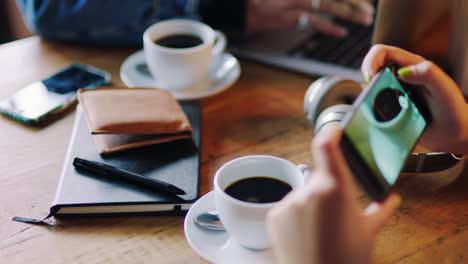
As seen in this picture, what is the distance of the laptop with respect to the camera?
0.79m

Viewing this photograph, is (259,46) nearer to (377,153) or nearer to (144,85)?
(144,85)

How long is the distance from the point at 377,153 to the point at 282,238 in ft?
0.51

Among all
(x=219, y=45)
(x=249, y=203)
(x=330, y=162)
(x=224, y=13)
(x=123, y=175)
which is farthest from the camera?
(x=224, y=13)

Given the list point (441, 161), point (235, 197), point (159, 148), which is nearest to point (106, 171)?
point (159, 148)

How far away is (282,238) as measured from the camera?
0.41 meters

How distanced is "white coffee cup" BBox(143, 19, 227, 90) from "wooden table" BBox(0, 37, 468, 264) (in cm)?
6

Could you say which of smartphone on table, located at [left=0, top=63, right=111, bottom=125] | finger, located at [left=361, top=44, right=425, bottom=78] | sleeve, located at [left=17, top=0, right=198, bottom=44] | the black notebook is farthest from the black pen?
sleeve, located at [left=17, top=0, right=198, bottom=44]

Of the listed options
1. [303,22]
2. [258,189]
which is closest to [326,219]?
[258,189]

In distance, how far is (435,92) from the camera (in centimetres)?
56

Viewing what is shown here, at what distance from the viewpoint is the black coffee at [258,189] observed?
52 centimetres

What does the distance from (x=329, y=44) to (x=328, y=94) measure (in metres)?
0.31

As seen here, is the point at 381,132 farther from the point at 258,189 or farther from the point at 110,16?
the point at 110,16

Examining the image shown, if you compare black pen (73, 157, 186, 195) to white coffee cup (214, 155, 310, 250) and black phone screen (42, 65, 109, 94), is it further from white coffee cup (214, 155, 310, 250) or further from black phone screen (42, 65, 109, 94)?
black phone screen (42, 65, 109, 94)

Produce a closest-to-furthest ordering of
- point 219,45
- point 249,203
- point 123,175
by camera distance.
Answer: point 249,203 → point 123,175 → point 219,45
